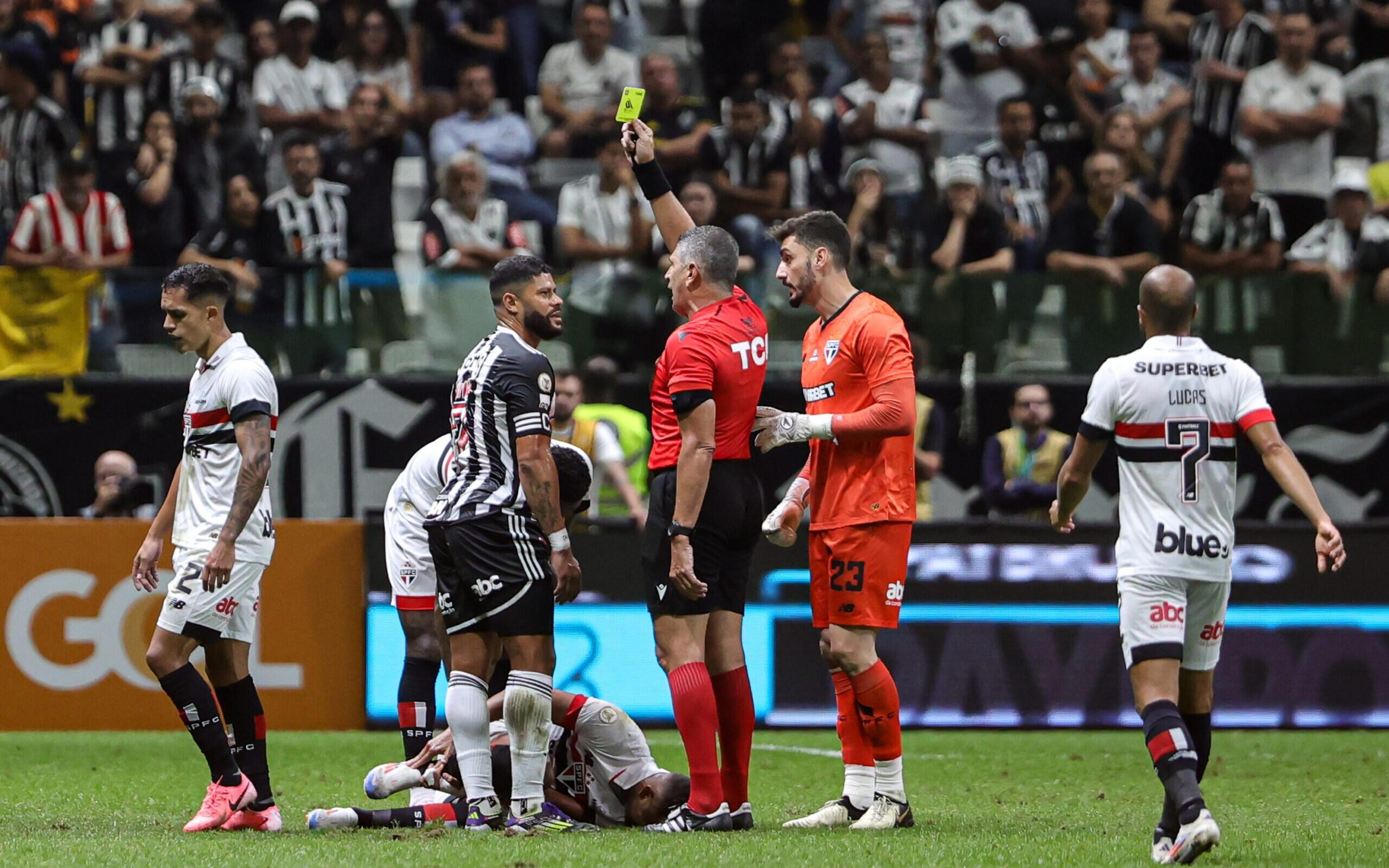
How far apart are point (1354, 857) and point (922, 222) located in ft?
30.4

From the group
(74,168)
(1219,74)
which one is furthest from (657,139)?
(1219,74)

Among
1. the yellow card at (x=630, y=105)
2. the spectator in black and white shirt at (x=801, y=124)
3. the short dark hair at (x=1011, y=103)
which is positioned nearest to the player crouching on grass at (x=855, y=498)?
the yellow card at (x=630, y=105)

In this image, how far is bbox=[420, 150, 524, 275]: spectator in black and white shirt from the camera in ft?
49.2

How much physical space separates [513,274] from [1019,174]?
9.22 m

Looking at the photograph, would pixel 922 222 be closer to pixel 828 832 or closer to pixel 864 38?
pixel 864 38

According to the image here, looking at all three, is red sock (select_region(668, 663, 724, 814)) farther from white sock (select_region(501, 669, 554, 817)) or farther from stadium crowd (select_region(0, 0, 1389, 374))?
stadium crowd (select_region(0, 0, 1389, 374))

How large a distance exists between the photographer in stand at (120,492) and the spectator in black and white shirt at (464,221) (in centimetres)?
288

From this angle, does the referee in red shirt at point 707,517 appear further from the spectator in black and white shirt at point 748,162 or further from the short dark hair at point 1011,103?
the short dark hair at point 1011,103

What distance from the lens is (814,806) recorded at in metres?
8.84

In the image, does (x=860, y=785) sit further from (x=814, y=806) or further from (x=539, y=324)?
(x=539, y=324)

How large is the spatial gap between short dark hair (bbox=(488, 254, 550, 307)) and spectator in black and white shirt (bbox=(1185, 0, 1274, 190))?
10.4 metres

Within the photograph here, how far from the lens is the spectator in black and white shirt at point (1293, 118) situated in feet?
54.2

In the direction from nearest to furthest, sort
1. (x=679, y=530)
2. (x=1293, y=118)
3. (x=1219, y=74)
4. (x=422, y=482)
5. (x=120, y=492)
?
1. (x=679, y=530)
2. (x=422, y=482)
3. (x=120, y=492)
4. (x=1293, y=118)
5. (x=1219, y=74)

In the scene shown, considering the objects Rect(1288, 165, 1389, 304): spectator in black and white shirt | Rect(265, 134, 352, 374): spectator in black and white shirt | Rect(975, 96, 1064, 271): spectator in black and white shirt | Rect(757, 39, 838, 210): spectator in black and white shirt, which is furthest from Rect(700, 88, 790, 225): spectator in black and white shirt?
Rect(1288, 165, 1389, 304): spectator in black and white shirt
